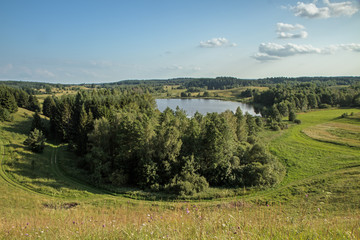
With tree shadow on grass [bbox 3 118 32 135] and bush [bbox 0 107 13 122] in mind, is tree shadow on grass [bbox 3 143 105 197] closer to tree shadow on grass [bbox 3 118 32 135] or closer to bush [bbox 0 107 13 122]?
tree shadow on grass [bbox 3 118 32 135]

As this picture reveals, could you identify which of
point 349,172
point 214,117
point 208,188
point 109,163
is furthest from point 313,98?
point 109,163

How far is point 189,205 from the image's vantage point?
901 centimetres

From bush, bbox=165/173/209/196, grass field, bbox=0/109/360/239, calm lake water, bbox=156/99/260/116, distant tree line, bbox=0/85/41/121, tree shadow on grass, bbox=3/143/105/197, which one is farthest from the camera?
calm lake water, bbox=156/99/260/116

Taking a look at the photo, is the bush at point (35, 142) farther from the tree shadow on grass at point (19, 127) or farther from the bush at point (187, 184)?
the bush at point (187, 184)

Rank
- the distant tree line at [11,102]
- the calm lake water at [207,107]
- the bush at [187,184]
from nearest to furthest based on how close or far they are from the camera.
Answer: the bush at [187,184] < the distant tree line at [11,102] < the calm lake water at [207,107]

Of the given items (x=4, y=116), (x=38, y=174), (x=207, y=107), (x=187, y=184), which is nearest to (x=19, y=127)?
(x=4, y=116)

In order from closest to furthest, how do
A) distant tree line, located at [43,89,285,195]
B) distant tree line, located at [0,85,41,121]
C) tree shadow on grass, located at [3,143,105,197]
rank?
tree shadow on grass, located at [3,143,105,197] < distant tree line, located at [43,89,285,195] < distant tree line, located at [0,85,41,121]

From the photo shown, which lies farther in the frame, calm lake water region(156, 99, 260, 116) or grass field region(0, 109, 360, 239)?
calm lake water region(156, 99, 260, 116)

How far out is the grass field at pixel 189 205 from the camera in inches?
192

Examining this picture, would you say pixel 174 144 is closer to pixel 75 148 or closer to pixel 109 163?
pixel 109 163

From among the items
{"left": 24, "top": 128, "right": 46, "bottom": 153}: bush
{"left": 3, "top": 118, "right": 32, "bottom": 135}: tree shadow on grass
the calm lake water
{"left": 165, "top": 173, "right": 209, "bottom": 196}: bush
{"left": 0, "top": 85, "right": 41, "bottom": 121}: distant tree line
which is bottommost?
{"left": 165, "top": 173, "right": 209, "bottom": 196}: bush

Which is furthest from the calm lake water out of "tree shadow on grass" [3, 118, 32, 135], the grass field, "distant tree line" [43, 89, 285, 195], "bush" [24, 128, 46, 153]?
"bush" [24, 128, 46, 153]

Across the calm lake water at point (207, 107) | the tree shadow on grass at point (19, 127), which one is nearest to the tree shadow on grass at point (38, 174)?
the tree shadow on grass at point (19, 127)

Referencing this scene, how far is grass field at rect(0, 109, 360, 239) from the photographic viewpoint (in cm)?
488
